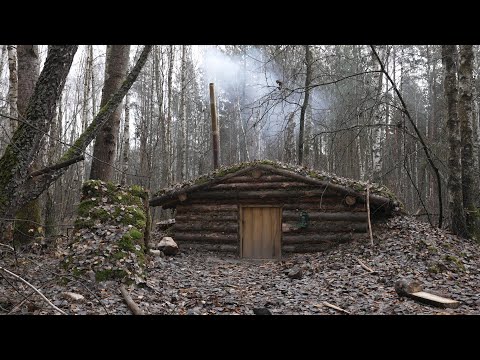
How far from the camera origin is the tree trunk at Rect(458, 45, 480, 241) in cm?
930

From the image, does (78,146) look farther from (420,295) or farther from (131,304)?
(420,295)

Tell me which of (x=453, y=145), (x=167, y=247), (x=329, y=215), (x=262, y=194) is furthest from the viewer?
(x=262, y=194)

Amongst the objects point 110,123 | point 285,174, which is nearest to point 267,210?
point 285,174

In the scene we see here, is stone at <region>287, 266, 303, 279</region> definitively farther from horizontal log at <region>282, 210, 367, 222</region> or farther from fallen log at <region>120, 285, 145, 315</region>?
fallen log at <region>120, 285, 145, 315</region>

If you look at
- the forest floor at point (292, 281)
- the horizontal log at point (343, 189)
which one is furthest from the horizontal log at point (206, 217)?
the horizontal log at point (343, 189)

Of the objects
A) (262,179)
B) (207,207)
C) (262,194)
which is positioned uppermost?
(262,179)

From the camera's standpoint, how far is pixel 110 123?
31.8 feet

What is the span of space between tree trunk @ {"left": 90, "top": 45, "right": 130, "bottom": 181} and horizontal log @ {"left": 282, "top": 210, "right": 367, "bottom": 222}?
18.1 ft

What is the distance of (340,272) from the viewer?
8.29m

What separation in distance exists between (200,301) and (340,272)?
3.66 meters

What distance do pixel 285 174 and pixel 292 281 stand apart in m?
4.25
